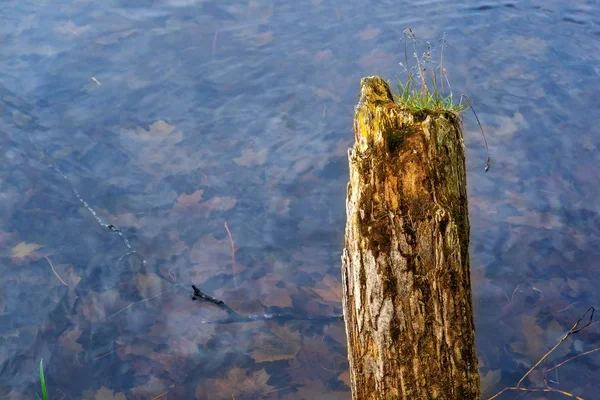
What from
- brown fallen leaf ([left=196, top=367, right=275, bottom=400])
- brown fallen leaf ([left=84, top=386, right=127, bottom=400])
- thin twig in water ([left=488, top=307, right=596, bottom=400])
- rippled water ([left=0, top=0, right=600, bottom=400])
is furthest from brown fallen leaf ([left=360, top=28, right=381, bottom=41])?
brown fallen leaf ([left=84, top=386, right=127, bottom=400])

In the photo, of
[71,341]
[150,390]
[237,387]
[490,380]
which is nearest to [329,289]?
[237,387]

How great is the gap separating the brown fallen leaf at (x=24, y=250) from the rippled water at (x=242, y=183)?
0.01 meters

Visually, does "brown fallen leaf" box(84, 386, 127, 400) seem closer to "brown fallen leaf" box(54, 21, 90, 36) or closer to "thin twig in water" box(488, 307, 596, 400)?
"thin twig in water" box(488, 307, 596, 400)

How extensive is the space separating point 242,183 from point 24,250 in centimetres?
157

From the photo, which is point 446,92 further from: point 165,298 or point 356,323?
point 356,323

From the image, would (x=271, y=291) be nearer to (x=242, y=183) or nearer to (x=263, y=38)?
(x=242, y=183)

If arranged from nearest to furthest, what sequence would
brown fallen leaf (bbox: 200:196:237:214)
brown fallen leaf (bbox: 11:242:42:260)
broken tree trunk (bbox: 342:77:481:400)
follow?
broken tree trunk (bbox: 342:77:481:400) < brown fallen leaf (bbox: 11:242:42:260) < brown fallen leaf (bbox: 200:196:237:214)

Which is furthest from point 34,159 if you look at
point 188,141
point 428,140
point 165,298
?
point 428,140

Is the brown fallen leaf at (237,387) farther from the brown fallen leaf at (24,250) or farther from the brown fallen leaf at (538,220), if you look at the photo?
the brown fallen leaf at (538,220)

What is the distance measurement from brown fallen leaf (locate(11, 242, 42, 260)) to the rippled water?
0.6 inches

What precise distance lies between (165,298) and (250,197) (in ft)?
3.46

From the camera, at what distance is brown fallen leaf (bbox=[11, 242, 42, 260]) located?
4211 mm

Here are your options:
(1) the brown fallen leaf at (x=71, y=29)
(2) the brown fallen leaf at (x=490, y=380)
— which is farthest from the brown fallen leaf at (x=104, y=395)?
(1) the brown fallen leaf at (x=71, y=29)

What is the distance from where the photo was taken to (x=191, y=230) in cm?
438
